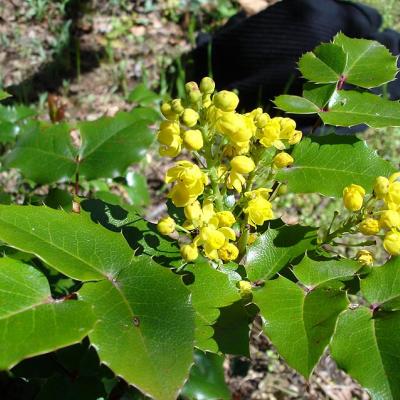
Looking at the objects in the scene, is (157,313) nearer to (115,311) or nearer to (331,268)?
(115,311)

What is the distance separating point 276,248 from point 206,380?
0.56 metres

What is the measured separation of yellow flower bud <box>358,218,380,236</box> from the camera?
983 mm

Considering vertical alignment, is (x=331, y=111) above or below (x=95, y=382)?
above

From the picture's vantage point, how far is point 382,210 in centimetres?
101

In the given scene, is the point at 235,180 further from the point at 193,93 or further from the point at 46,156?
the point at 46,156

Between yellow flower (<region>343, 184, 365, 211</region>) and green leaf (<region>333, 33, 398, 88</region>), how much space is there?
29 cm

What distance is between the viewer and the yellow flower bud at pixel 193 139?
2.99 feet

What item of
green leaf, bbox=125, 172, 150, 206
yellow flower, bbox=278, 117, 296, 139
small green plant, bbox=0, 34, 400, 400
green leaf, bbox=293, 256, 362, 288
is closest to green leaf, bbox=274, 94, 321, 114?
small green plant, bbox=0, 34, 400, 400

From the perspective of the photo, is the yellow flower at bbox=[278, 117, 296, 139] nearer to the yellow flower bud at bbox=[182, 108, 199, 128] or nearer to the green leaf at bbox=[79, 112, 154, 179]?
the yellow flower bud at bbox=[182, 108, 199, 128]

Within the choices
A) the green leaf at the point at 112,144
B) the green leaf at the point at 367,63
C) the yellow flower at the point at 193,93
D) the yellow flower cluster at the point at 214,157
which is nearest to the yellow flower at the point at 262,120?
the yellow flower cluster at the point at 214,157

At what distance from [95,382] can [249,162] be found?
2.05 feet

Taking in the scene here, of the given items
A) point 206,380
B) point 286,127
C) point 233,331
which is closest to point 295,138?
point 286,127

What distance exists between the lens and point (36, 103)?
321cm

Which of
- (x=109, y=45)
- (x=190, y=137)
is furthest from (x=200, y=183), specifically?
(x=109, y=45)
